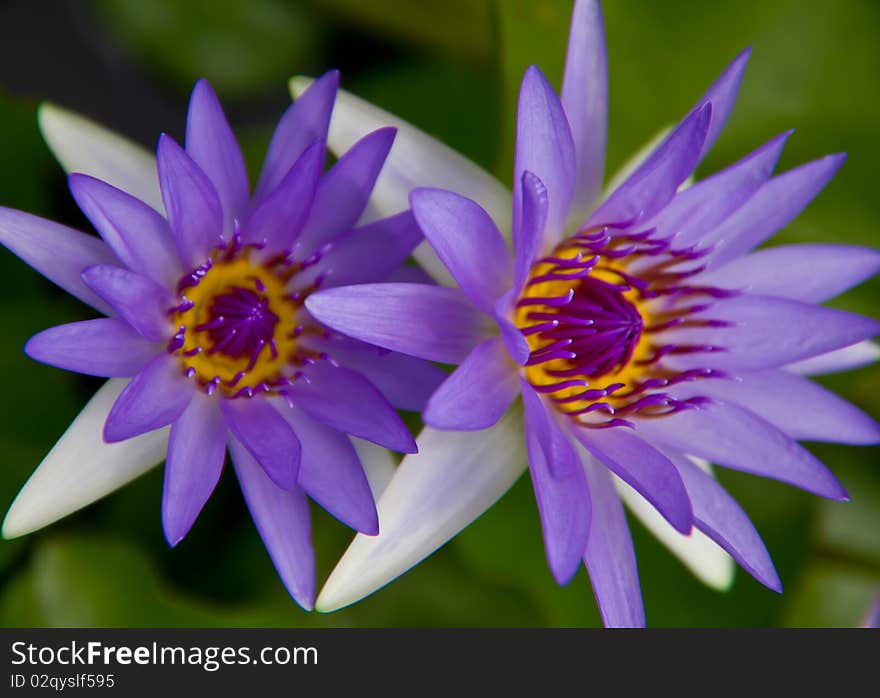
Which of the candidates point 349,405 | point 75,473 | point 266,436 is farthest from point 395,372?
point 75,473


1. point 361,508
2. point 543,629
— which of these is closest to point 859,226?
point 543,629

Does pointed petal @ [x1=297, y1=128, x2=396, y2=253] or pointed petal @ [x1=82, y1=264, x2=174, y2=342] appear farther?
pointed petal @ [x1=297, y1=128, x2=396, y2=253]

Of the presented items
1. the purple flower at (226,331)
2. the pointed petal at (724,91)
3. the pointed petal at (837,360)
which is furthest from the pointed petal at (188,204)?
the pointed petal at (837,360)

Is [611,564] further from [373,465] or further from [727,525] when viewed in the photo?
[373,465]

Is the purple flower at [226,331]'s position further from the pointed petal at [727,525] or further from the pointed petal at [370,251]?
the pointed petal at [727,525]

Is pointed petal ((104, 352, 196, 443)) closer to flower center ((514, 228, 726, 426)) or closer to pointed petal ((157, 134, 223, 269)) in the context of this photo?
pointed petal ((157, 134, 223, 269))

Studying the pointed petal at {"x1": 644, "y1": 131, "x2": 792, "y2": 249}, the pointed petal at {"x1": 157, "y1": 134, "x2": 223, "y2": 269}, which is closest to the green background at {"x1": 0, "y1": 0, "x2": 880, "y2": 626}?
the pointed petal at {"x1": 644, "y1": 131, "x2": 792, "y2": 249}
